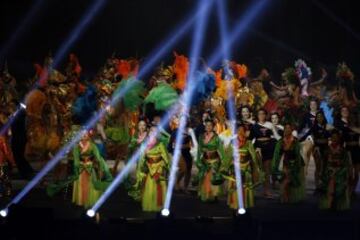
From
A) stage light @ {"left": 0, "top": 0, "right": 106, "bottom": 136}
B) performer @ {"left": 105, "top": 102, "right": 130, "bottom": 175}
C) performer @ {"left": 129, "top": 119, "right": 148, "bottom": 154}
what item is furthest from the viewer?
stage light @ {"left": 0, "top": 0, "right": 106, "bottom": 136}

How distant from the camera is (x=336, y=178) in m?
9.71

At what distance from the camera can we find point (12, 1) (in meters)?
19.1

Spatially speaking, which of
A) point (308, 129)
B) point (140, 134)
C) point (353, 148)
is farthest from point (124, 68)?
point (353, 148)

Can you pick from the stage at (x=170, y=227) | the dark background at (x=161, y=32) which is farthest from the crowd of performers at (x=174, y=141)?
the dark background at (x=161, y=32)

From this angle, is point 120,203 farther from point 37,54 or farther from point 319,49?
point 319,49

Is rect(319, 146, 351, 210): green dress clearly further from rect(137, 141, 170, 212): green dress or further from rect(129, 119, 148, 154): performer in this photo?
rect(129, 119, 148, 154): performer

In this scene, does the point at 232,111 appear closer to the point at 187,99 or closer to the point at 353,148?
the point at 187,99

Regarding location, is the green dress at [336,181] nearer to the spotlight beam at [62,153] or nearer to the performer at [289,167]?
the performer at [289,167]

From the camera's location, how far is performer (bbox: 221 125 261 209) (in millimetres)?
9845

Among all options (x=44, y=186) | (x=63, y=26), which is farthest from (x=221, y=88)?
(x=63, y=26)

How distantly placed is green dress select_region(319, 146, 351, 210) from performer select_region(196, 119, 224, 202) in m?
1.61

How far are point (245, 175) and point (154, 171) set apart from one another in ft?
4.49

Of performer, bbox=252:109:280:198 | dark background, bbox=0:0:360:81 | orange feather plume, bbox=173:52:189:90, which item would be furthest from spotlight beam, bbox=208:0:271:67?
performer, bbox=252:109:280:198

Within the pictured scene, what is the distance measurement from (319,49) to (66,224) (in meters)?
17.4
